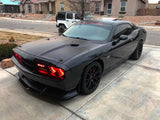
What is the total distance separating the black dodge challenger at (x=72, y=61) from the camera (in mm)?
2266

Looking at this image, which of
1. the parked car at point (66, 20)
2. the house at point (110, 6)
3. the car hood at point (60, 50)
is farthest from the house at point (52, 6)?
the car hood at point (60, 50)

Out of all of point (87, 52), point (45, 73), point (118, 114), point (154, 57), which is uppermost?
point (87, 52)

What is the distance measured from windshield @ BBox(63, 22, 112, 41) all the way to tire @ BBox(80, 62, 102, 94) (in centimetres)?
80

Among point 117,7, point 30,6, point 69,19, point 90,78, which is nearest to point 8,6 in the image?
point 30,6

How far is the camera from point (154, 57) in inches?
209

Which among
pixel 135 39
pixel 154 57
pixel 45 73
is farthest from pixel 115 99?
pixel 154 57

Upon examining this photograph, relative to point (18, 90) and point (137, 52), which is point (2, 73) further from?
point (137, 52)

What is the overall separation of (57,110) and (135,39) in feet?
11.2

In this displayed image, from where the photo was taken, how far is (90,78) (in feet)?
9.16

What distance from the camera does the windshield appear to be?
11.1ft

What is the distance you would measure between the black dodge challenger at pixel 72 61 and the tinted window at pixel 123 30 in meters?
0.03

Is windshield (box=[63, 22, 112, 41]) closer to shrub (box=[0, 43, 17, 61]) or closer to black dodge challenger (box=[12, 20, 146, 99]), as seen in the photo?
black dodge challenger (box=[12, 20, 146, 99])

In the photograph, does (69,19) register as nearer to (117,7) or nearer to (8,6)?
(117,7)

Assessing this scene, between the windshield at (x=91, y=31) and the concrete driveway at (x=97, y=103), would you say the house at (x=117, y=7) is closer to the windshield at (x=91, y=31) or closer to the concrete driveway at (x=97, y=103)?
the windshield at (x=91, y=31)
